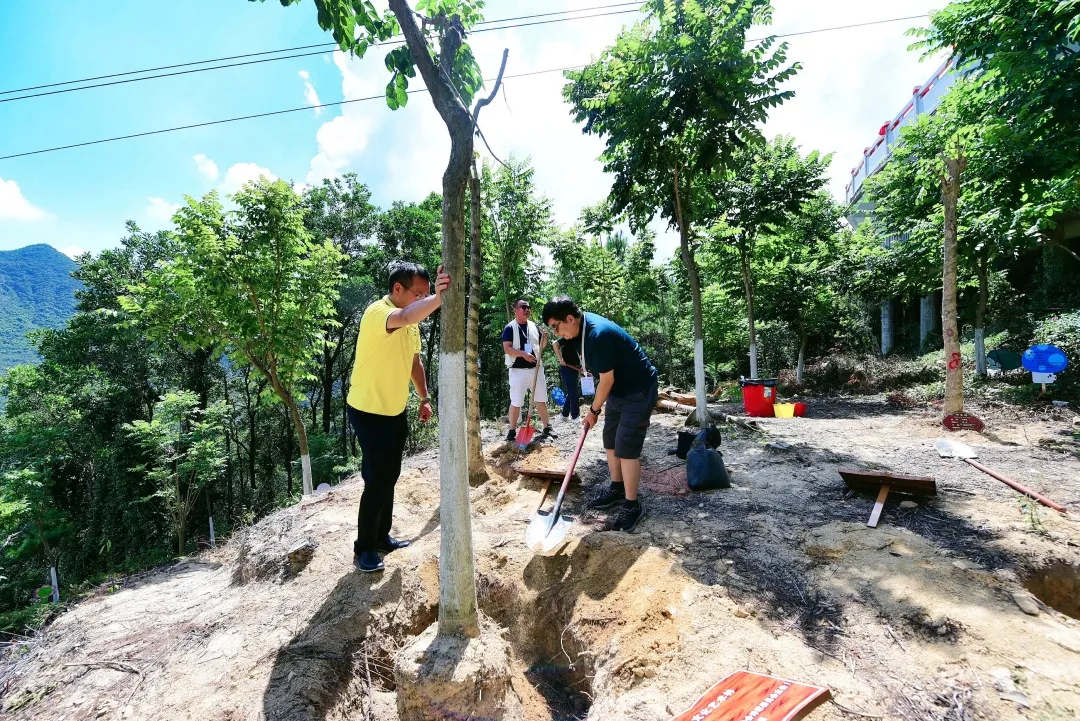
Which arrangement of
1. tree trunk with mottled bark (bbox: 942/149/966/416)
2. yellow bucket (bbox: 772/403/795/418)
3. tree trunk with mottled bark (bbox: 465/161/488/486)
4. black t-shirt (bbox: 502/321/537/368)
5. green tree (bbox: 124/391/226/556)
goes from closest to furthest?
1. tree trunk with mottled bark (bbox: 465/161/488/486)
2. black t-shirt (bbox: 502/321/537/368)
3. tree trunk with mottled bark (bbox: 942/149/966/416)
4. yellow bucket (bbox: 772/403/795/418)
5. green tree (bbox: 124/391/226/556)

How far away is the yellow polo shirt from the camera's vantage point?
3162mm

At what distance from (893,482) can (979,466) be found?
3.76 feet

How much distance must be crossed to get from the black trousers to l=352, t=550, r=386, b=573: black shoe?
46 millimetres

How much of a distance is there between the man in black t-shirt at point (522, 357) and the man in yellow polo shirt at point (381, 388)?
277cm

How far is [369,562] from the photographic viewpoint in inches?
135

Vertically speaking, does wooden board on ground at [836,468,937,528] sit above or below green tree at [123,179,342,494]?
below

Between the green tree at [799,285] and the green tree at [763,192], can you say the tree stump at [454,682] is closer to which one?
the green tree at [763,192]

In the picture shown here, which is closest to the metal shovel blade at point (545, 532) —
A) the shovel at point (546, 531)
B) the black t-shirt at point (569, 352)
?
the shovel at point (546, 531)

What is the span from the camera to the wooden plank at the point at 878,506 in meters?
3.37

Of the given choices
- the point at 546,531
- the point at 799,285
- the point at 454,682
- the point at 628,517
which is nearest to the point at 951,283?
the point at 628,517

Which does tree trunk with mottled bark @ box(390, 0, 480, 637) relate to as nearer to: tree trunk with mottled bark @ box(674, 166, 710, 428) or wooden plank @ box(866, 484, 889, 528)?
wooden plank @ box(866, 484, 889, 528)

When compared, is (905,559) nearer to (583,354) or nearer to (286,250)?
(583,354)

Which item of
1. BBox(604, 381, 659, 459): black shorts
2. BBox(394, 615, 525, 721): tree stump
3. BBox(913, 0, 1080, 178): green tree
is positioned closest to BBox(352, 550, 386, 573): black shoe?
BBox(394, 615, 525, 721): tree stump

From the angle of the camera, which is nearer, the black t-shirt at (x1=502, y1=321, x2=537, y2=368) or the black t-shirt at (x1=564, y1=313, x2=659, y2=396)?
the black t-shirt at (x1=564, y1=313, x2=659, y2=396)
